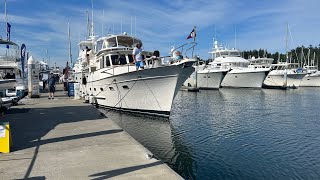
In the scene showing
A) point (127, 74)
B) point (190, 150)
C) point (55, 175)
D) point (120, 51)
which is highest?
point (120, 51)

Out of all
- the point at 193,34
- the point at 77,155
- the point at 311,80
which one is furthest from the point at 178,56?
the point at 311,80

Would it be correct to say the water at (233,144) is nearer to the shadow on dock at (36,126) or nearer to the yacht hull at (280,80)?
the shadow on dock at (36,126)

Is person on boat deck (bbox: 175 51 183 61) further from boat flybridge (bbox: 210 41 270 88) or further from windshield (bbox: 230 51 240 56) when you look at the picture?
windshield (bbox: 230 51 240 56)

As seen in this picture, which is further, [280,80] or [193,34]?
[280,80]

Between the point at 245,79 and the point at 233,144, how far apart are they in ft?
141

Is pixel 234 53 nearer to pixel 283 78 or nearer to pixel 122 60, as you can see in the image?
pixel 283 78

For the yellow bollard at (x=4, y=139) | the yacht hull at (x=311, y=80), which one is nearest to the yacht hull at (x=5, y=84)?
the yellow bollard at (x=4, y=139)

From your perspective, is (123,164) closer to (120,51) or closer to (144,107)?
(144,107)

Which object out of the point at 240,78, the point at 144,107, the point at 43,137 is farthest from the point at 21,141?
the point at 240,78

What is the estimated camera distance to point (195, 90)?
46.8m

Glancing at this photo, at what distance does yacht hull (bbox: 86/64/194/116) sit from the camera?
16891 millimetres

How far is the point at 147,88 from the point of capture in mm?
17594

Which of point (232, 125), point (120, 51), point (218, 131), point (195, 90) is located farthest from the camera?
point (195, 90)

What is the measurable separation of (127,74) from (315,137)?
33.5 ft
